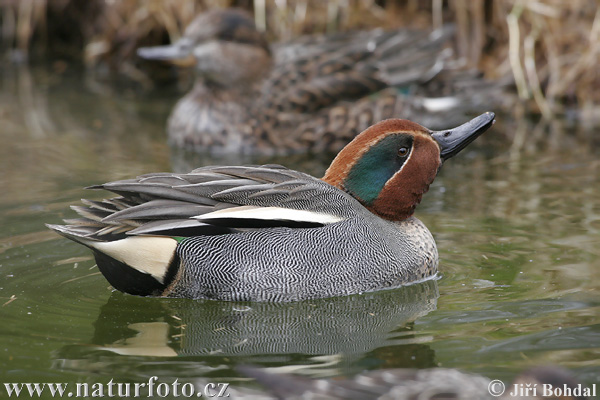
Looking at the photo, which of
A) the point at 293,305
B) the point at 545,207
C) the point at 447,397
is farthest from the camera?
the point at 545,207

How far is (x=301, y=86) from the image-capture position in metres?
8.37

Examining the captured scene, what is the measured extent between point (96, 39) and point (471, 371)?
8.97 metres

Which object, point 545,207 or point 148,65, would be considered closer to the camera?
point 545,207

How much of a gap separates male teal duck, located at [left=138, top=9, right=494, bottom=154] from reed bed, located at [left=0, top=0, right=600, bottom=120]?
93cm

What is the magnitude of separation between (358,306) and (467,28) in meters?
5.87

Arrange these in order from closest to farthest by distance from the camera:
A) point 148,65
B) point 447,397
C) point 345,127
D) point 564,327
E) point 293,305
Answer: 1. point 447,397
2. point 564,327
3. point 293,305
4. point 345,127
5. point 148,65

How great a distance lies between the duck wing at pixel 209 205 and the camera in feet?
15.5

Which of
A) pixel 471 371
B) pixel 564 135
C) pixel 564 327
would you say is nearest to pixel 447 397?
pixel 471 371

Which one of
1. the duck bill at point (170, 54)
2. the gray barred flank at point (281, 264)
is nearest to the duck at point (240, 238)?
the gray barred flank at point (281, 264)

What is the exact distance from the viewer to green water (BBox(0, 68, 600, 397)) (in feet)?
13.3

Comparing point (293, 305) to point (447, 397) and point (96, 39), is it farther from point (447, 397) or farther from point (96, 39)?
point (96, 39)

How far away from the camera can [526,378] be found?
323cm

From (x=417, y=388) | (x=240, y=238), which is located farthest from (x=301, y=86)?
(x=417, y=388)

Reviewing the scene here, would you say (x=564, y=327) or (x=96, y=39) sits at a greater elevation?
(x=96, y=39)
